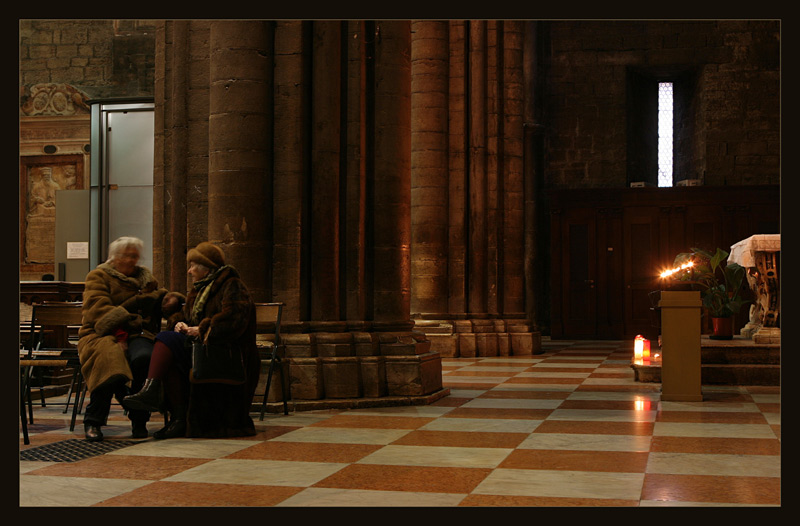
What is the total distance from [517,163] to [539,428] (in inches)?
368

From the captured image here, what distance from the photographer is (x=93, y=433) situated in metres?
6.17

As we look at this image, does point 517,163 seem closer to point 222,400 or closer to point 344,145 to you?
point 344,145

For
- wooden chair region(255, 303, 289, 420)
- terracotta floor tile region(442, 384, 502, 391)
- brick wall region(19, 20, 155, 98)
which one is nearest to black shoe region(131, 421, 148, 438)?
wooden chair region(255, 303, 289, 420)

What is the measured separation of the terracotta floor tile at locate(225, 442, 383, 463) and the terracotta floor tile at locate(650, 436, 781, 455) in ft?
5.83

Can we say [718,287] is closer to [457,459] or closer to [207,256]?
[457,459]

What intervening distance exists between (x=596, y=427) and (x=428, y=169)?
26.3 ft

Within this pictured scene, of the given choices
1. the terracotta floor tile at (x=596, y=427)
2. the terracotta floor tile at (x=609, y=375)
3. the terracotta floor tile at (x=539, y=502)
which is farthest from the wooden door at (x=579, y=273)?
the terracotta floor tile at (x=539, y=502)

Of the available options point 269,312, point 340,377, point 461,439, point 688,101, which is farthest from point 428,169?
point 688,101

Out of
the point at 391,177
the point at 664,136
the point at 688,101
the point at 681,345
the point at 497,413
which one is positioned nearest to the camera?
the point at 497,413

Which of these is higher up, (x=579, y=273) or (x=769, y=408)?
(x=579, y=273)

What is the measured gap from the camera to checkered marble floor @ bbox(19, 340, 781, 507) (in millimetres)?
4387

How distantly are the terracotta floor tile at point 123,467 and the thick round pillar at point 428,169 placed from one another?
896cm

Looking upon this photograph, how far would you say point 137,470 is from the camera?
513 cm

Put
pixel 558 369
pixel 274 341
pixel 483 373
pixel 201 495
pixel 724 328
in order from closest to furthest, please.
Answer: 1. pixel 201 495
2. pixel 274 341
3. pixel 724 328
4. pixel 483 373
5. pixel 558 369
